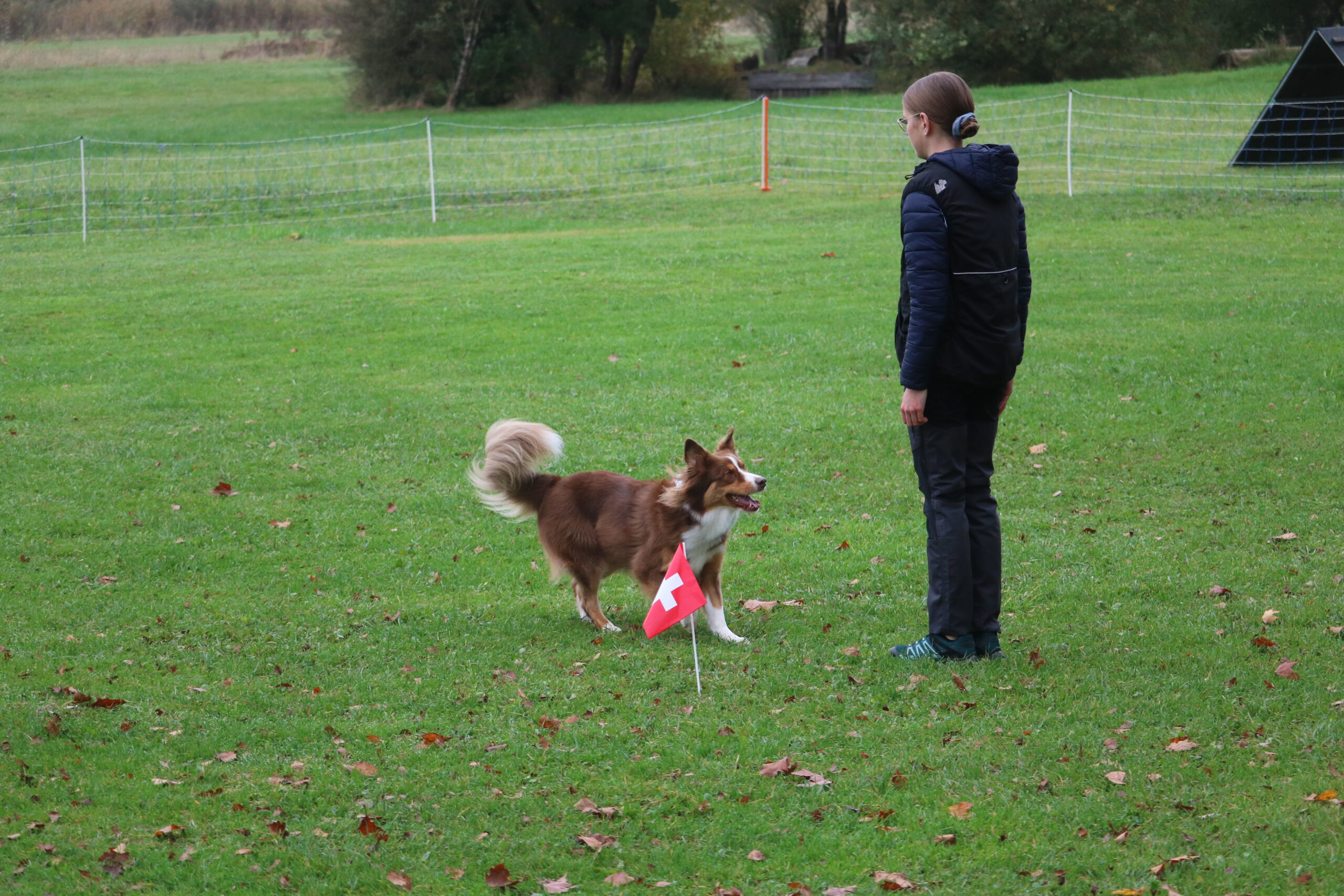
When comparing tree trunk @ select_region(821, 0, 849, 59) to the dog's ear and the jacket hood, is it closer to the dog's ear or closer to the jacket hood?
the dog's ear

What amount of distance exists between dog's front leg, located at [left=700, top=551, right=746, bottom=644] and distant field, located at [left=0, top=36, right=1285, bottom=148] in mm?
29272

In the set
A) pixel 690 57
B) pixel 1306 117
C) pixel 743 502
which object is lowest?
pixel 743 502

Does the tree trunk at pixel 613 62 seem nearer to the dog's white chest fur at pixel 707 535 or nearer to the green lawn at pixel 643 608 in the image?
the green lawn at pixel 643 608

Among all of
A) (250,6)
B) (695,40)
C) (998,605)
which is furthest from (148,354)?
(250,6)

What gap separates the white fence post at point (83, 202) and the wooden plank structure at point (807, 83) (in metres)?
25.8

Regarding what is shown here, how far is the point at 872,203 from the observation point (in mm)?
22047

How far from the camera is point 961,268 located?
523 centimetres

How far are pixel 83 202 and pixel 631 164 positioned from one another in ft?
36.3

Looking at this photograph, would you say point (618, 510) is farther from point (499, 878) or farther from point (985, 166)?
point (499, 878)

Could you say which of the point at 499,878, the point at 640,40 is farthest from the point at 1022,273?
Answer: the point at 640,40

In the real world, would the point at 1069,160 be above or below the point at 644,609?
above

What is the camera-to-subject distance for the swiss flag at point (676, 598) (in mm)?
5555

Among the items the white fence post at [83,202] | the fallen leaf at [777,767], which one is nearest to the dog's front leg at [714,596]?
the fallen leaf at [777,767]

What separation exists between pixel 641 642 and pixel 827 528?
2086 mm
